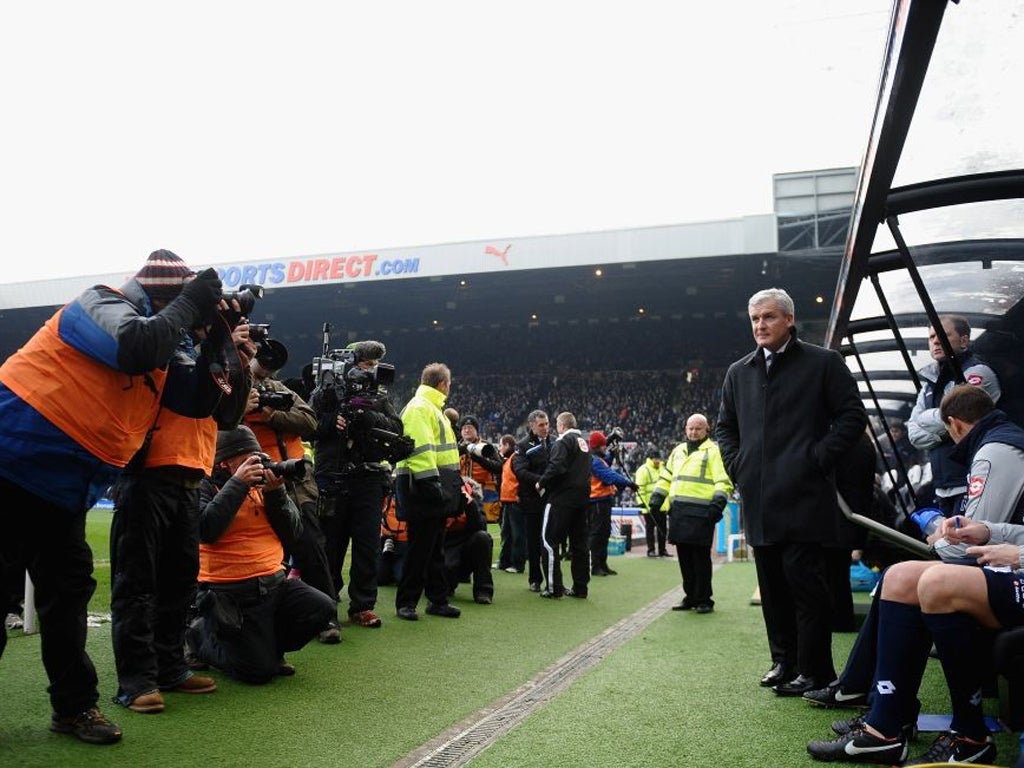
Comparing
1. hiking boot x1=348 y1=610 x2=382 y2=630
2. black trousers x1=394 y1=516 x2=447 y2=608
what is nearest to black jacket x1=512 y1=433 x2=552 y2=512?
black trousers x1=394 y1=516 x2=447 y2=608

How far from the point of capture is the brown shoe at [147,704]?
3822 millimetres

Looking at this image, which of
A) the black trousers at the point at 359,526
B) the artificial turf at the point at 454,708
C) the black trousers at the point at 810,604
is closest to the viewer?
the artificial turf at the point at 454,708

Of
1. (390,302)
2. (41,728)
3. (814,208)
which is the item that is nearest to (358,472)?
(41,728)

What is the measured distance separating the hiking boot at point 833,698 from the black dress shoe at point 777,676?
0.36 metres

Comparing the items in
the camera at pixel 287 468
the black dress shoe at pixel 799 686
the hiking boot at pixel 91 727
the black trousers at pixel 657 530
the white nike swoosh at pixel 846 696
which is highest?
the camera at pixel 287 468

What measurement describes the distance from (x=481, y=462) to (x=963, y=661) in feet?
21.6

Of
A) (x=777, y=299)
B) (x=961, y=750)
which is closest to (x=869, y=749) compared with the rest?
(x=961, y=750)

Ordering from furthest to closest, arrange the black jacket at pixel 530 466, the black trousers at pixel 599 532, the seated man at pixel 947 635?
the black trousers at pixel 599 532
the black jacket at pixel 530 466
the seated man at pixel 947 635

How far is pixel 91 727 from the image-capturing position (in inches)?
133

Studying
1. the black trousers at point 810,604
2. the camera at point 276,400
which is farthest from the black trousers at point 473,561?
the black trousers at point 810,604

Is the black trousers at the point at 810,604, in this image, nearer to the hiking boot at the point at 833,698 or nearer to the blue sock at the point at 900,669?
the hiking boot at the point at 833,698

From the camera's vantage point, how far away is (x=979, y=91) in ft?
9.68

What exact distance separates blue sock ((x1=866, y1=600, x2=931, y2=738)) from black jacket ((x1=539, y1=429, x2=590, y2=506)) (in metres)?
5.24

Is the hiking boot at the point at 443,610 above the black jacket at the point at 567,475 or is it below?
below
